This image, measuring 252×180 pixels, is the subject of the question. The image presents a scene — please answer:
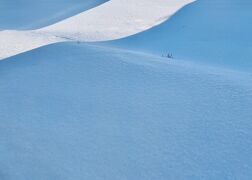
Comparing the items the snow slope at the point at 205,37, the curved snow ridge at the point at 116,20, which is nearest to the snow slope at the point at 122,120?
the snow slope at the point at 205,37

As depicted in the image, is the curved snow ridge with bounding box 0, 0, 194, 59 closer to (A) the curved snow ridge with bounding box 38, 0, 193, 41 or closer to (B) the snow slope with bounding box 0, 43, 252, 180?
(A) the curved snow ridge with bounding box 38, 0, 193, 41

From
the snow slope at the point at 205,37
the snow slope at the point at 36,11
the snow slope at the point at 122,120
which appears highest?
the snow slope at the point at 36,11

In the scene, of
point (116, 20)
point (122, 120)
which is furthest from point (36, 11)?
point (122, 120)

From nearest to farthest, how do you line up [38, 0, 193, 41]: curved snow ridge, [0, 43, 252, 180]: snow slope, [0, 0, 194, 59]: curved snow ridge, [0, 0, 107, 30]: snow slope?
[0, 43, 252, 180]: snow slope, [0, 0, 194, 59]: curved snow ridge, [38, 0, 193, 41]: curved snow ridge, [0, 0, 107, 30]: snow slope

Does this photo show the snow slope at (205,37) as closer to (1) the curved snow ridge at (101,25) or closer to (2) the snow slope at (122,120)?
(1) the curved snow ridge at (101,25)

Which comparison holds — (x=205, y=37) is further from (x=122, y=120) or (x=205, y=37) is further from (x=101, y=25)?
(x=122, y=120)

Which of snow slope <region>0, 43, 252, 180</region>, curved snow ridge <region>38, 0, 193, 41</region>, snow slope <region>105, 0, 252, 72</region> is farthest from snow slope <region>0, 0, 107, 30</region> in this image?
snow slope <region>0, 43, 252, 180</region>
